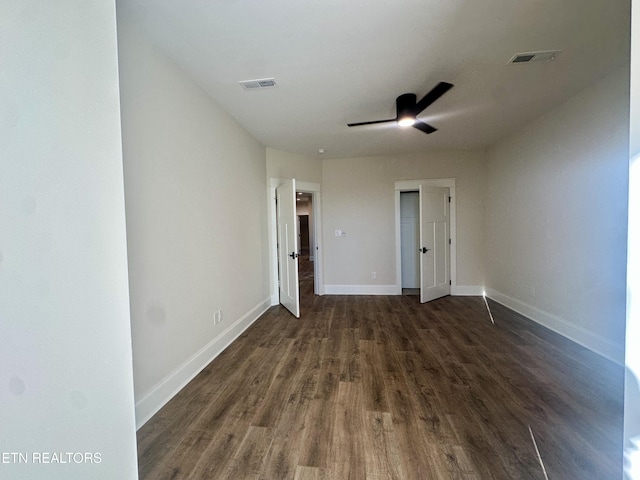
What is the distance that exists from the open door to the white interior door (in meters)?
2.13

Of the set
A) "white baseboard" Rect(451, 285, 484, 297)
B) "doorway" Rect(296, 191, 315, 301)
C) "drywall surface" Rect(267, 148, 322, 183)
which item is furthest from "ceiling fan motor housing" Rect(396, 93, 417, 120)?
"doorway" Rect(296, 191, 315, 301)

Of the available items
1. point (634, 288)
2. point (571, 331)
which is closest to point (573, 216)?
point (571, 331)

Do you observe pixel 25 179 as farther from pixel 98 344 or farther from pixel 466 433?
pixel 466 433

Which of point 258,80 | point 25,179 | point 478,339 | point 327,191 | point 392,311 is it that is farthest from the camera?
point 327,191

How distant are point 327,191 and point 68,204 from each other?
171 inches

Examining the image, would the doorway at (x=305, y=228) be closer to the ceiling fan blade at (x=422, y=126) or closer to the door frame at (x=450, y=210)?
the door frame at (x=450, y=210)

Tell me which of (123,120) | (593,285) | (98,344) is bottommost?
(593,285)

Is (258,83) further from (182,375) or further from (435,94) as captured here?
(182,375)

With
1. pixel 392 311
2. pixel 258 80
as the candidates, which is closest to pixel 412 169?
pixel 392 311

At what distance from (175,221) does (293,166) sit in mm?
2753

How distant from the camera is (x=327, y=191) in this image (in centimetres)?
495

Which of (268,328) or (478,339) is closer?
(478,339)

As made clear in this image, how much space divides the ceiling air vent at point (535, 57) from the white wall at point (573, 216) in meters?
0.75

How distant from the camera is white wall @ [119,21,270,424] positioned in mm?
1678
